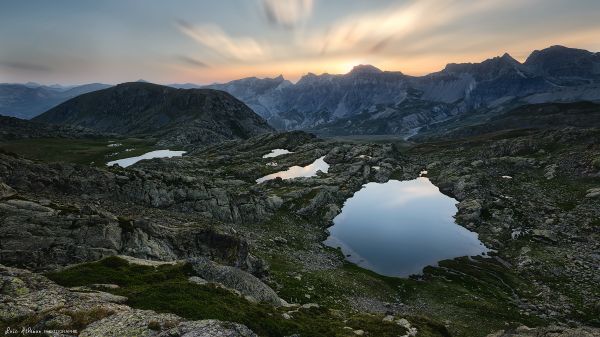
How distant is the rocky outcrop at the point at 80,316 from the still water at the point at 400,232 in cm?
5613

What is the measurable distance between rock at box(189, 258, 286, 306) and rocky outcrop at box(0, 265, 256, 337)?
36.7 feet

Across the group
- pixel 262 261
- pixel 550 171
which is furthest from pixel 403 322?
pixel 550 171

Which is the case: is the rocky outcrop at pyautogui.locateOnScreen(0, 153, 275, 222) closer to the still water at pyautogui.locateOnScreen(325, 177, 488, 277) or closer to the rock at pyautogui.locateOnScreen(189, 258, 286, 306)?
the still water at pyautogui.locateOnScreen(325, 177, 488, 277)

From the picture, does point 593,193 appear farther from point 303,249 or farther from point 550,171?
point 303,249

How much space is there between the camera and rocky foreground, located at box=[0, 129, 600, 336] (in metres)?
27.0

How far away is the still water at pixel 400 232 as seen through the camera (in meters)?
81.0

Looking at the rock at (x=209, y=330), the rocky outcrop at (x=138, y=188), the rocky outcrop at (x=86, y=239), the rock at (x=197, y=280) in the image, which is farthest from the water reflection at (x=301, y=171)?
the rock at (x=209, y=330)

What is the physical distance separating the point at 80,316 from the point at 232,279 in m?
16.8

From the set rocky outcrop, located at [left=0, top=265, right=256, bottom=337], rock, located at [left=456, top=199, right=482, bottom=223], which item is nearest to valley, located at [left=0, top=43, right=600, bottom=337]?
rocky outcrop, located at [left=0, top=265, right=256, bottom=337]

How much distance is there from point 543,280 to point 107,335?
239 ft

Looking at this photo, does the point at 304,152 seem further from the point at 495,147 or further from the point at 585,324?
the point at 585,324

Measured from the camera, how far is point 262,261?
5644 cm

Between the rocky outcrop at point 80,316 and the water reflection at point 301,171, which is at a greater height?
the rocky outcrop at point 80,316

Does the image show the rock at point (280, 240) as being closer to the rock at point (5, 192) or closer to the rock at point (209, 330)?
the rock at point (5, 192)
